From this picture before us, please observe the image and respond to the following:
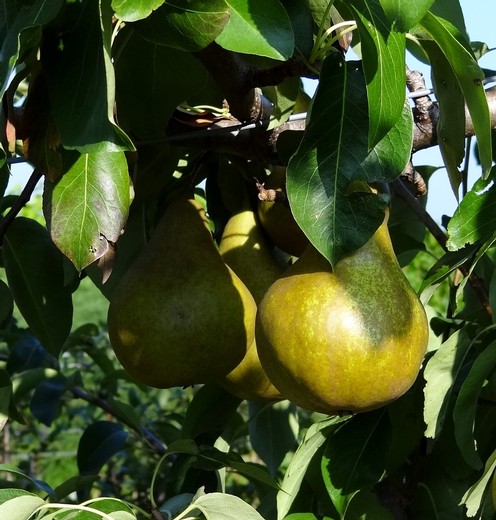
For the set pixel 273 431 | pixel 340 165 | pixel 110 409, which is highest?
pixel 340 165

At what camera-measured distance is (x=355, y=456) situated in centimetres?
117

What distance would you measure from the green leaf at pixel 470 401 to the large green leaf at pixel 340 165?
271mm

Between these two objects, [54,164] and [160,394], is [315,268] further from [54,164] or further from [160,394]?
[160,394]

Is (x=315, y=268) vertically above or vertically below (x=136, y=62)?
below

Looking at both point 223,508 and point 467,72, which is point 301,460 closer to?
point 223,508

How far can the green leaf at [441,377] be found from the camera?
1.11 metres

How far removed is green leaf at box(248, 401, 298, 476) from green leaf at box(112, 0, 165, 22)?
0.94 m

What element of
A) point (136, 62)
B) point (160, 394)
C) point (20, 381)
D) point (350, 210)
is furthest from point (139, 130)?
point (160, 394)

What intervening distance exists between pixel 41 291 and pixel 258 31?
0.59 meters

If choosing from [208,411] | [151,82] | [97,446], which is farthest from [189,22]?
[97,446]

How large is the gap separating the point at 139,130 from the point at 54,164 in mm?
249

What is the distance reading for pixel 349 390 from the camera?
92cm

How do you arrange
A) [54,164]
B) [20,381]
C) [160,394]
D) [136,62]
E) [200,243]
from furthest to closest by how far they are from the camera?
[160,394] < [20,381] < [200,243] < [136,62] < [54,164]

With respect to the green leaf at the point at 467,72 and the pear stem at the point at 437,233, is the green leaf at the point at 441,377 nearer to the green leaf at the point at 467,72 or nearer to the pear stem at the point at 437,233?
the pear stem at the point at 437,233
